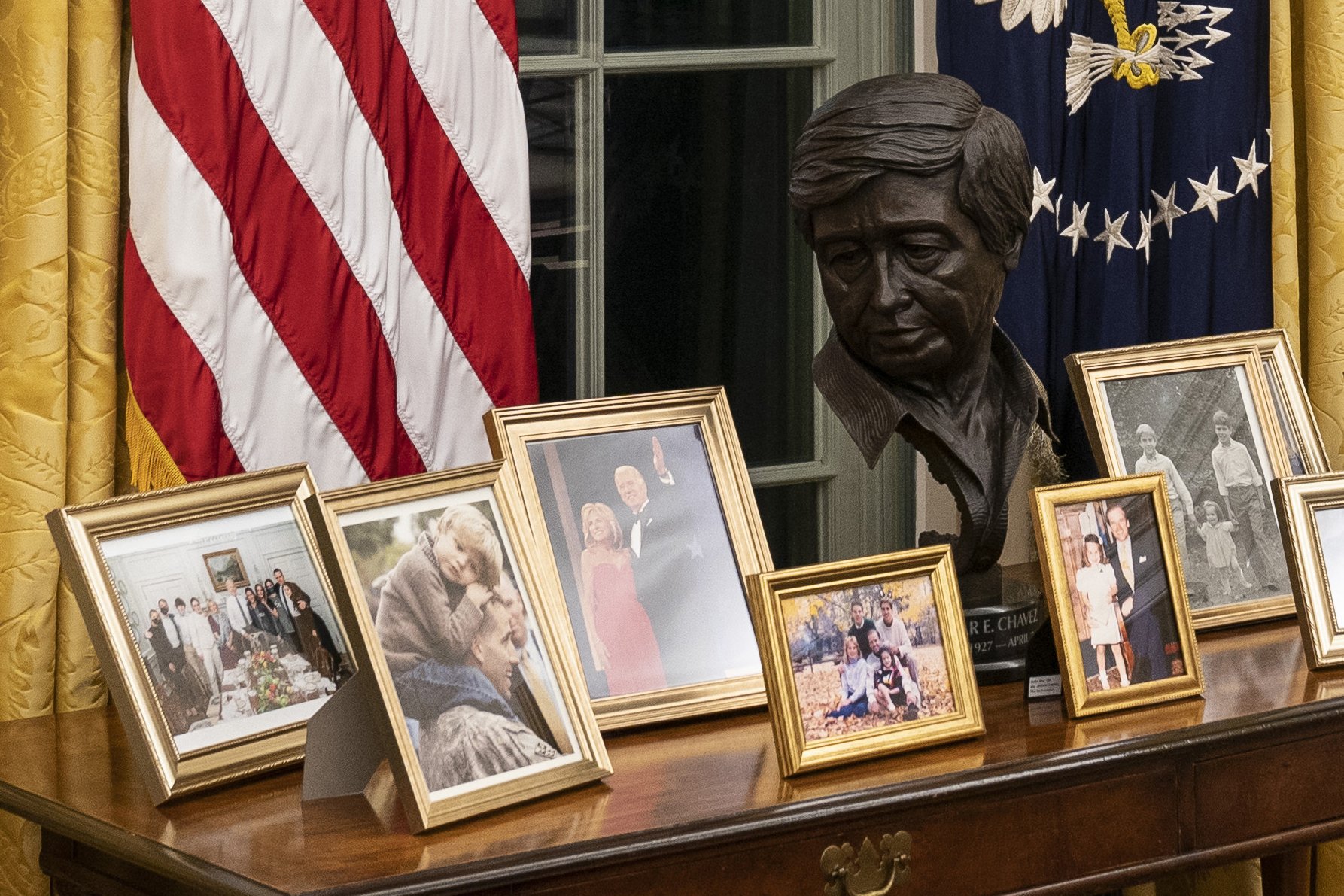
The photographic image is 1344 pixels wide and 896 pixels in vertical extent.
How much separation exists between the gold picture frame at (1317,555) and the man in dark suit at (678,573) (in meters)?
0.60

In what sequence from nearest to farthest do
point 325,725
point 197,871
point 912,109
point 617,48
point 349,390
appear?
point 197,871 < point 325,725 < point 912,109 < point 349,390 < point 617,48

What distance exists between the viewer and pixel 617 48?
7.32 ft

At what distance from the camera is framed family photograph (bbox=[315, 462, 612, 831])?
1.33m

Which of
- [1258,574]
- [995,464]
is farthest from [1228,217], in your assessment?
[995,464]

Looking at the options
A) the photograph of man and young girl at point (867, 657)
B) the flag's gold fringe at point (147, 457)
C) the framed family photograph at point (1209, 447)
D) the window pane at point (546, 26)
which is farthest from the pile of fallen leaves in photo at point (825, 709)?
the window pane at point (546, 26)

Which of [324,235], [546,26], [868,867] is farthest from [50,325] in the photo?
[868,867]

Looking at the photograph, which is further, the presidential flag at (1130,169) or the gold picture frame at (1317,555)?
the presidential flag at (1130,169)

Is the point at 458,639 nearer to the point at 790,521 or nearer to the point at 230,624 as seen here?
the point at 230,624

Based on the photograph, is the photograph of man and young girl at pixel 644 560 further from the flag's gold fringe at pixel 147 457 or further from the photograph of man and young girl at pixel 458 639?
the flag's gold fringe at pixel 147 457

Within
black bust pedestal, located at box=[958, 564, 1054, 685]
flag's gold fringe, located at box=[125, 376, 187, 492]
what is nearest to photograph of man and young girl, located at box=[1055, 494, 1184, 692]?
black bust pedestal, located at box=[958, 564, 1054, 685]

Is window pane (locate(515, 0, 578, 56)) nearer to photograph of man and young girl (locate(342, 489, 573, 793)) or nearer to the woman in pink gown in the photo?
the woman in pink gown

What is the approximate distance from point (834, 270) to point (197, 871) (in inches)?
34.6

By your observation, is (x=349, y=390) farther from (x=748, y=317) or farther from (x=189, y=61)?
(x=748, y=317)

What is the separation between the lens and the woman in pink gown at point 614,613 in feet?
5.21
